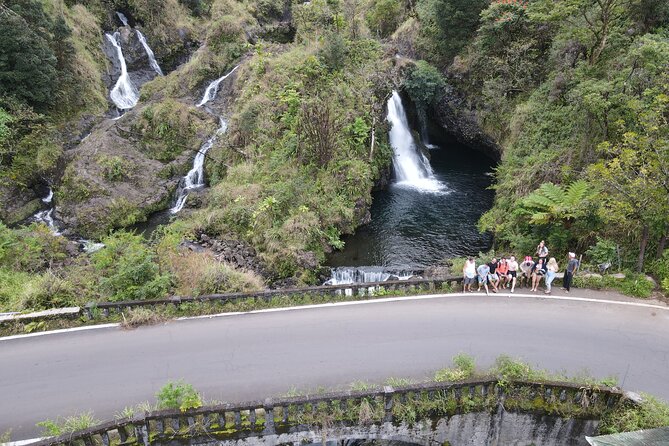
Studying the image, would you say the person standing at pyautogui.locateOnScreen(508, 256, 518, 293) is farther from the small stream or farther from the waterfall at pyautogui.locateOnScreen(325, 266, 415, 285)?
the small stream

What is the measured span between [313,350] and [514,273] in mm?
6980

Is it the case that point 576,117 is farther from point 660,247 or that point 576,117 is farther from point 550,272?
point 550,272

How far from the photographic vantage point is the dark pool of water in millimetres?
21297

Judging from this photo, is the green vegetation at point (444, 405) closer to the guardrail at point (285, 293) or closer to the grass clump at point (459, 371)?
the grass clump at point (459, 371)

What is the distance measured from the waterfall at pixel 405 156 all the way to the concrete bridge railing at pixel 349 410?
19545mm

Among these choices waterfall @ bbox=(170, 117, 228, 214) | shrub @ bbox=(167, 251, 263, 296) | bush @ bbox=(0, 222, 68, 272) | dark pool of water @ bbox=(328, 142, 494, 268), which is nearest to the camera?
shrub @ bbox=(167, 251, 263, 296)

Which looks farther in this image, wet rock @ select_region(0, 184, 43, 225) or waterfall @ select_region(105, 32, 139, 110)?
waterfall @ select_region(105, 32, 139, 110)

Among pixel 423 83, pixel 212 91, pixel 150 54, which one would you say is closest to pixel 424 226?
pixel 423 83

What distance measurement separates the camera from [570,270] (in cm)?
1355

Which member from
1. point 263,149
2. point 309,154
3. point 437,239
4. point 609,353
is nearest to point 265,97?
point 263,149

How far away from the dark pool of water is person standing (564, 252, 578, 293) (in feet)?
23.7

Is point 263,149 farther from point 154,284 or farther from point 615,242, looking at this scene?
point 615,242

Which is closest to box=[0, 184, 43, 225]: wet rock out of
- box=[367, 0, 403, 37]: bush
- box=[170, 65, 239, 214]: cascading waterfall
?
box=[170, 65, 239, 214]: cascading waterfall

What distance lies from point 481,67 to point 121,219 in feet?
80.2
